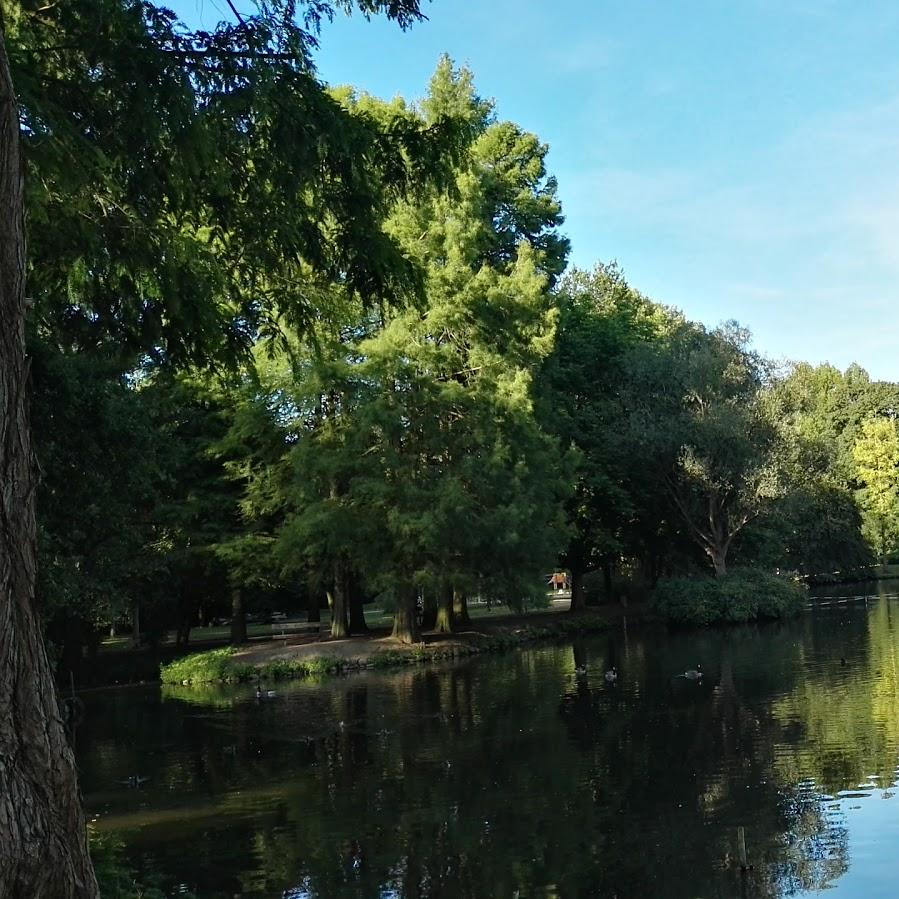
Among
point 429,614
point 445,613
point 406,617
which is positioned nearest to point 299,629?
point 429,614

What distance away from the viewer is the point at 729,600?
41.2 metres

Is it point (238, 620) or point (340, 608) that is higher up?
point (340, 608)

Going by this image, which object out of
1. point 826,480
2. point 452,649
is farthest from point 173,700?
point 826,480

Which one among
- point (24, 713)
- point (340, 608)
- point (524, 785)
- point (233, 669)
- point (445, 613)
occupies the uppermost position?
point (24, 713)

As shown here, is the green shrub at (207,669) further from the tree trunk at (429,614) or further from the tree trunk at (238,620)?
the tree trunk at (429,614)

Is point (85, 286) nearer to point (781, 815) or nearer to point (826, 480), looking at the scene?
point (781, 815)

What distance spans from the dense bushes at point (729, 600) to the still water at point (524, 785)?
553 inches

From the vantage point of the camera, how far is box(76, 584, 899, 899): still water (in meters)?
10.8

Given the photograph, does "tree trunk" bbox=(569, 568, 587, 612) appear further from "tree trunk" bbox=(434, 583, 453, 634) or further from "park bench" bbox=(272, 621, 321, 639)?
"park bench" bbox=(272, 621, 321, 639)

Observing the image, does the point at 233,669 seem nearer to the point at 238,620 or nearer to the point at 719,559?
the point at 238,620

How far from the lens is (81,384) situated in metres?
16.2

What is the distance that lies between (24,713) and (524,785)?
37.7 feet

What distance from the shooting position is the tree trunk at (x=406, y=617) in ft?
111

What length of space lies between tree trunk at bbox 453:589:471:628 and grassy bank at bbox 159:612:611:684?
2.71m
